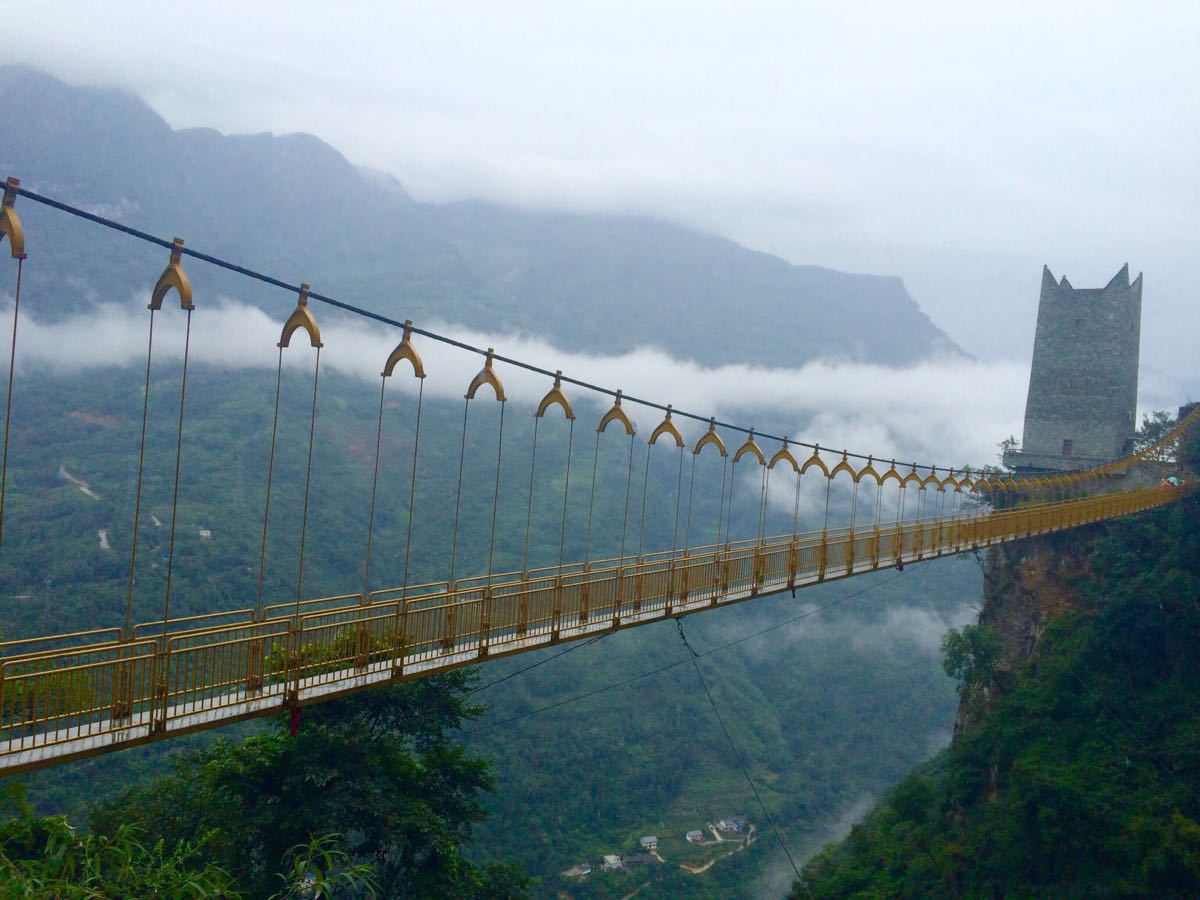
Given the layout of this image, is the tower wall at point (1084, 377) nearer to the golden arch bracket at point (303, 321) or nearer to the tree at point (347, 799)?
the tree at point (347, 799)

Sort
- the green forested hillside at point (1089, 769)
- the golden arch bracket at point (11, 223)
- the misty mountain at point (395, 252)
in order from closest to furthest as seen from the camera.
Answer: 1. the golden arch bracket at point (11, 223)
2. the green forested hillside at point (1089, 769)
3. the misty mountain at point (395, 252)

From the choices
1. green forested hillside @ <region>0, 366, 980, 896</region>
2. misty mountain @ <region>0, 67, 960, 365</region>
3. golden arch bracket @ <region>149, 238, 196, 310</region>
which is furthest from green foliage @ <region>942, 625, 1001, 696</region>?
misty mountain @ <region>0, 67, 960, 365</region>

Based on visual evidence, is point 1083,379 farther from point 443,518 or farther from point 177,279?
point 443,518

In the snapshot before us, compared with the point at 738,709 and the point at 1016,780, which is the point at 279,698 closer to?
the point at 1016,780

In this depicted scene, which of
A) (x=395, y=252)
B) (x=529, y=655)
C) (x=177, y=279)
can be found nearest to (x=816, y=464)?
(x=177, y=279)

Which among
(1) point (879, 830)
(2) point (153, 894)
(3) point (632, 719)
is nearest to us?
(2) point (153, 894)

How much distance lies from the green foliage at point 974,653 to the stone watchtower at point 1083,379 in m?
6.53

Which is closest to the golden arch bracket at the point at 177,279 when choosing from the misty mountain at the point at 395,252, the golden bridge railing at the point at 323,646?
the golden bridge railing at the point at 323,646

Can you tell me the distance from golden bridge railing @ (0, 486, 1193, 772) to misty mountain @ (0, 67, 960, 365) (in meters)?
62.7

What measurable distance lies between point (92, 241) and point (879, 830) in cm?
6703

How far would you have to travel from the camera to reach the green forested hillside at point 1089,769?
536 inches

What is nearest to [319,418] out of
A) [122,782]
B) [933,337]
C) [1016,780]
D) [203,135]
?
[122,782]

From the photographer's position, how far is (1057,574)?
2212 centimetres

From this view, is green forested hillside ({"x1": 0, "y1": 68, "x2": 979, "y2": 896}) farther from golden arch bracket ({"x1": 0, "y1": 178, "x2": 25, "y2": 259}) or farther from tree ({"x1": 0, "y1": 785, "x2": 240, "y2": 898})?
golden arch bracket ({"x1": 0, "y1": 178, "x2": 25, "y2": 259})
